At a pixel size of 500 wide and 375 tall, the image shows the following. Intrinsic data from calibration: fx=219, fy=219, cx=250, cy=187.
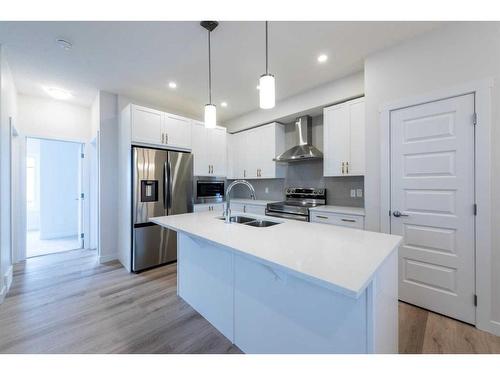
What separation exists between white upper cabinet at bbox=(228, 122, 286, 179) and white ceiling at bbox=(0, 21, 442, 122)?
85 cm

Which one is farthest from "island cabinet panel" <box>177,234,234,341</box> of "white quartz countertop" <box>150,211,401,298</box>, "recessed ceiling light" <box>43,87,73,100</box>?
"recessed ceiling light" <box>43,87,73,100</box>

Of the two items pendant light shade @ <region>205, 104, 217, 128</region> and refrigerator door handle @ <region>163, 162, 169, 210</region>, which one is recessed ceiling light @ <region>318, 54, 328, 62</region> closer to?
pendant light shade @ <region>205, 104, 217, 128</region>

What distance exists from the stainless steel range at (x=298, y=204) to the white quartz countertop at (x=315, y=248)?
1.42 meters

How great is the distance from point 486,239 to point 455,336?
2.73ft

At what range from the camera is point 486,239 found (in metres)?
1.81

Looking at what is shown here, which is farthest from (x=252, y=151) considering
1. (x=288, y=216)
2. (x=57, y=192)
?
(x=57, y=192)

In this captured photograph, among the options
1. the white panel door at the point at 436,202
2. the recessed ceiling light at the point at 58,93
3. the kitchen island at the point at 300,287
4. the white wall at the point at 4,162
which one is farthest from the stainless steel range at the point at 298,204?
the recessed ceiling light at the point at 58,93

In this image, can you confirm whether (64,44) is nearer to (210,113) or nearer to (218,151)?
(210,113)

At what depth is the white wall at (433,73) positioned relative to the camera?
69.9 inches

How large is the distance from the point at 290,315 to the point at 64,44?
3197 millimetres

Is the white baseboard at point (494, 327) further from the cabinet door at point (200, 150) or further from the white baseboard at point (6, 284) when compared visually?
the white baseboard at point (6, 284)

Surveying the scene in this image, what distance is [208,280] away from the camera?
6.44 ft

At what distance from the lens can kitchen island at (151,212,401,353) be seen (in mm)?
999
